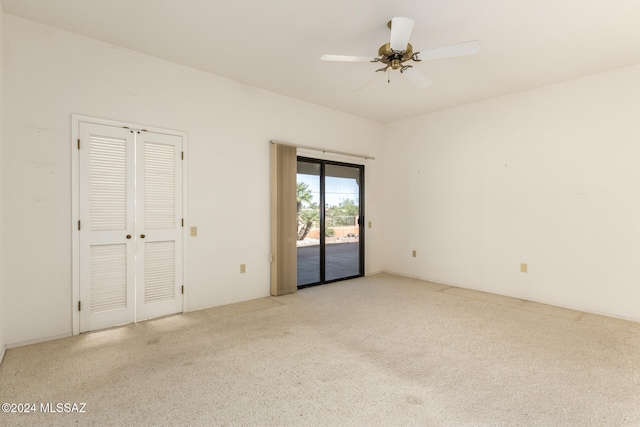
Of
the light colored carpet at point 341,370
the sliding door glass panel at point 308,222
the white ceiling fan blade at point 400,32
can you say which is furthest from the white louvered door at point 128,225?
the white ceiling fan blade at point 400,32

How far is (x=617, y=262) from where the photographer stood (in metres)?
3.61

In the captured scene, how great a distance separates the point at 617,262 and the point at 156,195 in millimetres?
5258

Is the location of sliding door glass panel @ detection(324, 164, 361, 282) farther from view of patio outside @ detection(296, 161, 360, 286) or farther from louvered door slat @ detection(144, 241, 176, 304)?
louvered door slat @ detection(144, 241, 176, 304)

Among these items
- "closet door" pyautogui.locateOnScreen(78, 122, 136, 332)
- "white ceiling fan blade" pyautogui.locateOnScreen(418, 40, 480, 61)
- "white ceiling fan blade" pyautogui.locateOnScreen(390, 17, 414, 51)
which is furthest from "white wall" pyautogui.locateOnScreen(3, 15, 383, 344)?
"white ceiling fan blade" pyautogui.locateOnScreen(418, 40, 480, 61)

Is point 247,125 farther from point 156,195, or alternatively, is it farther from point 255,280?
point 255,280

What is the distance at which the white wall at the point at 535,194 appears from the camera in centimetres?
360

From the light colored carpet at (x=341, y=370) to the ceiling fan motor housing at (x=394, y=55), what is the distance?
2487mm

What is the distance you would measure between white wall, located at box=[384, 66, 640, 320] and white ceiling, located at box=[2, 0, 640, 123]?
426mm

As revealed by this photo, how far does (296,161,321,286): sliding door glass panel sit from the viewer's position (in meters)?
4.88

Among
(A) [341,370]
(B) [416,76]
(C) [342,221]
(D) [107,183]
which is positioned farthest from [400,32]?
(C) [342,221]

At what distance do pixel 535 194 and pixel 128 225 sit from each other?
4955mm

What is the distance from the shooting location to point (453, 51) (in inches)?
97.2

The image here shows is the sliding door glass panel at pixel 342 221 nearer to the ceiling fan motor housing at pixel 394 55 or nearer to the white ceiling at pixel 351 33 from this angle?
the white ceiling at pixel 351 33

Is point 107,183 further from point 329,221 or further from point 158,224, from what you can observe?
point 329,221
